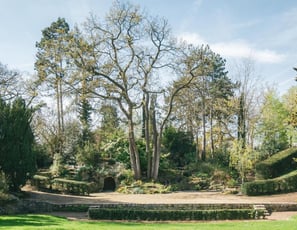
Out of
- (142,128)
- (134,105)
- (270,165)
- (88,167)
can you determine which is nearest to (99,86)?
(134,105)

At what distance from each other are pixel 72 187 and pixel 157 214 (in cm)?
862

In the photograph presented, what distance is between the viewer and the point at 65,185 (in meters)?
23.2

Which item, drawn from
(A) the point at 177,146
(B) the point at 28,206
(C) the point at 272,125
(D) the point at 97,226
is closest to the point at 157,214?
(D) the point at 97,226

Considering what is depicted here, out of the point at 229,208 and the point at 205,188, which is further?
the point at 205,188

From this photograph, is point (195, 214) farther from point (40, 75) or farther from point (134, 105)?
point (40, 75)

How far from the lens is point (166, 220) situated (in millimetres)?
16062

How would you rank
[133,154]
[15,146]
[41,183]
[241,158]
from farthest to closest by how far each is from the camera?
1. [133,154]
2. [241,158]
3. [41,183]
4. [15,146]

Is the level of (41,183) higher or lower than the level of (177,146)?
lower

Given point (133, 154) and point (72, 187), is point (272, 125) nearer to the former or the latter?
point (133, 154)

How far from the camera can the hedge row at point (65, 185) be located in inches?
904

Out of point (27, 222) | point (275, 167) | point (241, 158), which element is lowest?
point (27, 222)

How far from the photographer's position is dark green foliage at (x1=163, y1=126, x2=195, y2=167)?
3451cm

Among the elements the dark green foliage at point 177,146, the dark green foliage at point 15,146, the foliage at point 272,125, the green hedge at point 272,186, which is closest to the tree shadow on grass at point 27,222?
the dark green foliage at point 15,146

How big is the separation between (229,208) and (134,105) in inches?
555
